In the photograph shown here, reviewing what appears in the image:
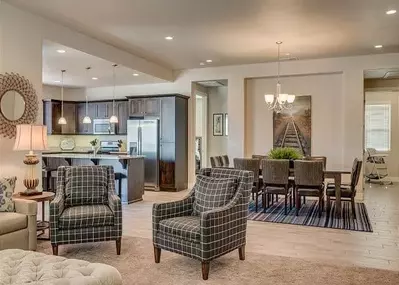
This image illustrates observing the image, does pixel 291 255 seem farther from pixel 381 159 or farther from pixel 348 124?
pixel 381 159

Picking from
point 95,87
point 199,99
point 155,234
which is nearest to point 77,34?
point 155,234

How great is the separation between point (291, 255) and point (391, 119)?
8.30m

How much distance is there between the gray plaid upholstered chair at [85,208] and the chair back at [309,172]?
296 centimetres

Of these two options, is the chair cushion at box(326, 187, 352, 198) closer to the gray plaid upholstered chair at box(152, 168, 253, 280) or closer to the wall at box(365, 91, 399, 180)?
the gray plaid upholstered chair at box(152, 168, 253, 280)

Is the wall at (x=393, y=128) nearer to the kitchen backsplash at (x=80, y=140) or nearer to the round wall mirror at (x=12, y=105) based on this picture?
the kitchen backsplash at (x=80, y=140)

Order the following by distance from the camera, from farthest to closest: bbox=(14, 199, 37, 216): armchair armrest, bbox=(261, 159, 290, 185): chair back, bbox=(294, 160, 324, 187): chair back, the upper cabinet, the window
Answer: the window
the upper cabinet
bbox=(261, 159, 290, 185): chair back
bbox=(294, 160, 324, 187): chair back
bbox=(14, 199, 37, 216): armchair armrest

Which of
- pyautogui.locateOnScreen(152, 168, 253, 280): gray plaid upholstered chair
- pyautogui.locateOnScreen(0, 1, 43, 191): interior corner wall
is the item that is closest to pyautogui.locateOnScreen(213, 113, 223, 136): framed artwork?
pyautogui.locateOnScreen(0, 1, 43, 191): interior corner wall

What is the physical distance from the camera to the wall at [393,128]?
1056 cm

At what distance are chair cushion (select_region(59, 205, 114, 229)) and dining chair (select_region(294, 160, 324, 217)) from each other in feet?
10.3

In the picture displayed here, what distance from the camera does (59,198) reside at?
3996mm

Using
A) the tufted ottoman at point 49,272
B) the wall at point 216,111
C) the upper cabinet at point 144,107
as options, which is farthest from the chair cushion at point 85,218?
the wall at point 216,111

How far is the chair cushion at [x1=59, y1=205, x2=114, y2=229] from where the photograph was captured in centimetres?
376

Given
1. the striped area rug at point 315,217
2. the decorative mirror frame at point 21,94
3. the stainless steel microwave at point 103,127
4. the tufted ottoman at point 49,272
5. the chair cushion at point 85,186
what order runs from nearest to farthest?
the tufted ottoman at point 49,272 → the chair cushion at point 85,186 → the decorative mirror frame at point 21,94 → the striped area rug at point 315,217 → the stainless steel microwave at point 103,127

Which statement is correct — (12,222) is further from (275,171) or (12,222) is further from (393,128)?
(393,128)
